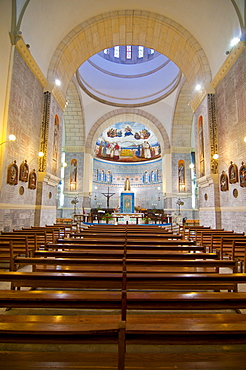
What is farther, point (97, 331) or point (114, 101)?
point (114, 101)

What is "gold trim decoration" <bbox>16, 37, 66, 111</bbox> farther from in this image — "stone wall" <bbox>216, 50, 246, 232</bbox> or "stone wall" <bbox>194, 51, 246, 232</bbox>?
"stone wall" <bbox>216, 50, 246, 232</bbox>

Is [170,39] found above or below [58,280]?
above

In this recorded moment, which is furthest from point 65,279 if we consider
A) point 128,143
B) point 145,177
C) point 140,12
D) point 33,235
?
point 128,143

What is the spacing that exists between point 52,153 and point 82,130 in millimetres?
8574

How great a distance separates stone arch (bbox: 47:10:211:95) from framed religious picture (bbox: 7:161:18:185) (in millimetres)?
5363

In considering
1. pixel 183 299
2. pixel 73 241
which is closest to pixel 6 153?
pixel 73 241

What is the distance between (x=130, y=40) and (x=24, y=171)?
32.2 ft

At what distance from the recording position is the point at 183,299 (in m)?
1.91

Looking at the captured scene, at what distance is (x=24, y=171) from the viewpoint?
28.3 ft

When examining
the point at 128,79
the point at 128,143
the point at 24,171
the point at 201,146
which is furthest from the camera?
the point at 128,143

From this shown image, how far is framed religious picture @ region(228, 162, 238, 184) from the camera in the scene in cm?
834

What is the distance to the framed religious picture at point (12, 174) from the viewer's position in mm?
7493

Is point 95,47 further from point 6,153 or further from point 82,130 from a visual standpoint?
point 6,153

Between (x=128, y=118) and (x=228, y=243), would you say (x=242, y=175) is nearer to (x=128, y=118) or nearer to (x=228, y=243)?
(x=228, y=243)
